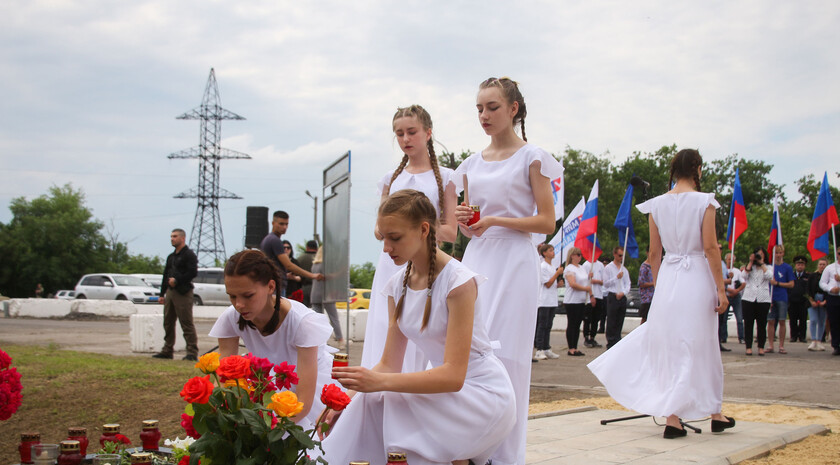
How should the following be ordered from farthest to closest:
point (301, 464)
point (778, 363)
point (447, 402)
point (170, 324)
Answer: point (778, 363)
point (170, 324)
point (447, 402)
point (301, 464)

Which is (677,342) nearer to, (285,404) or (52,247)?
(285,404)

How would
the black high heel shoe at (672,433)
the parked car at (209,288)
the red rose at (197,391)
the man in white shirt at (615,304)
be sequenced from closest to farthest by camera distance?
the red rose at (197,391) → the black high heel shoe at (672,433) → the man in white shirt at (615,304) → the parked car at (209,288)

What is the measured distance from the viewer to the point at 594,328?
17.2 meters

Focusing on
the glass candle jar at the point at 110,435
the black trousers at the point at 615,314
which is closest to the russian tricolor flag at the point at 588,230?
the black trousers at the point at 615,314

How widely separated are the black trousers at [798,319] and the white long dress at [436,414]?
1820 cm

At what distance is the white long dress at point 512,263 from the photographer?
424 centimetres

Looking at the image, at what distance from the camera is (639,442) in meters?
5.49

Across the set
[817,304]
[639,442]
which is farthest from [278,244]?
[817,304]

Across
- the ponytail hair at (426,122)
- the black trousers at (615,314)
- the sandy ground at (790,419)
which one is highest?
the ponytail hair at (426,122)

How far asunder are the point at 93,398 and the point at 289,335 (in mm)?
4663

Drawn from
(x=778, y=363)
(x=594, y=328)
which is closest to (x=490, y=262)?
(x=778, y=363)

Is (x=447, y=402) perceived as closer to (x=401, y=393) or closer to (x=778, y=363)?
(x=401, y=393)

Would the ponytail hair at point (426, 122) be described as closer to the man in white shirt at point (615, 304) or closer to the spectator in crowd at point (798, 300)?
the man in white shirt at point (615, 304)

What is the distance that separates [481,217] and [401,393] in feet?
5.15
